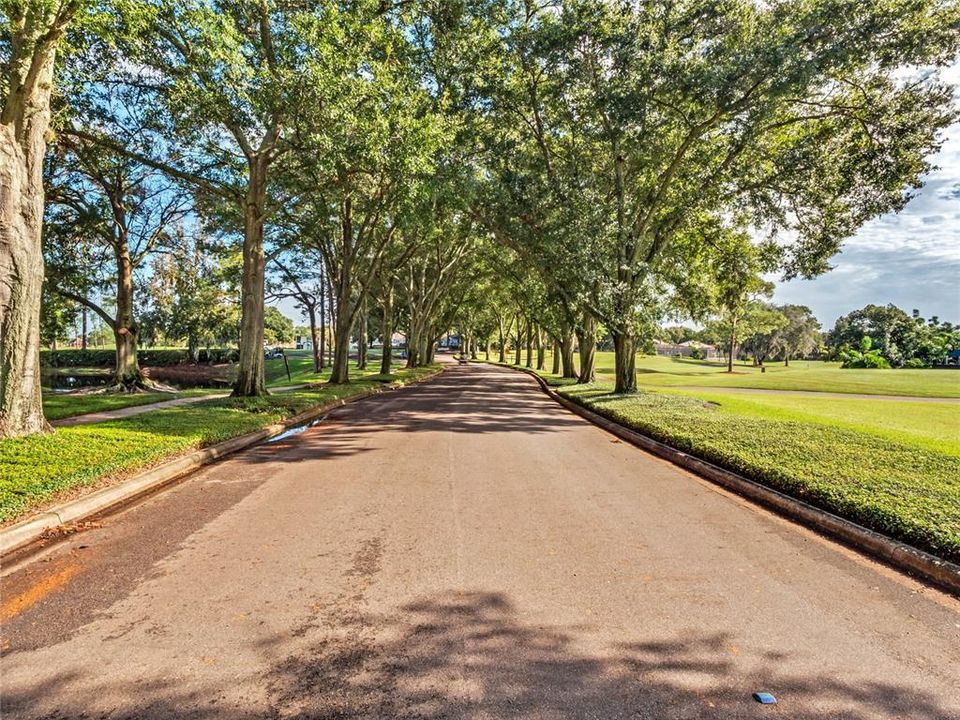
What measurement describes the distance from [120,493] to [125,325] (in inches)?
710

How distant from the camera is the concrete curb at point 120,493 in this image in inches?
193

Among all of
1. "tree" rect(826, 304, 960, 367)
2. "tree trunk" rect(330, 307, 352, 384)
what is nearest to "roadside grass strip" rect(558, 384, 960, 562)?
"tree trunk" rect(330, 307, 352, 384)

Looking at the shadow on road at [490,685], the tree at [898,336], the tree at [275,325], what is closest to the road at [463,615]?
the shadow on road at [490,685]

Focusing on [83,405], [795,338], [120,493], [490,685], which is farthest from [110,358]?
[795,338]

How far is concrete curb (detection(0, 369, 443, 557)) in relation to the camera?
4.90m

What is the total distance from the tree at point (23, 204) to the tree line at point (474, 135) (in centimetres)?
4

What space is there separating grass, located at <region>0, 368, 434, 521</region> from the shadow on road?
3.78 metres

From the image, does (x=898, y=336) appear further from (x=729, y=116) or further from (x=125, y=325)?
(x=125, y=325)

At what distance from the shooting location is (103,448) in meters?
7.73

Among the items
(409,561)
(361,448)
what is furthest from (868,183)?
(409,561)

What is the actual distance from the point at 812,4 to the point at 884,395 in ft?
70.7

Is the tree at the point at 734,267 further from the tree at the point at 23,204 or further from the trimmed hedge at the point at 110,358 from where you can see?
the trimmed hedge at the point at 110,358

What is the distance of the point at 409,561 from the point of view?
4.54 m

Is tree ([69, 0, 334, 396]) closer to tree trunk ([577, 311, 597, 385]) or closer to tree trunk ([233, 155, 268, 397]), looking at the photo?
tree trunk ([233, 155, 268, 397])
